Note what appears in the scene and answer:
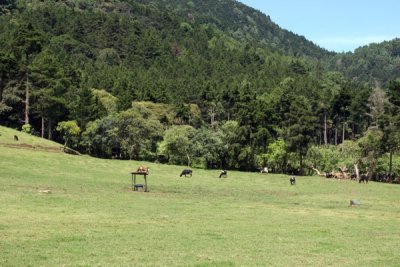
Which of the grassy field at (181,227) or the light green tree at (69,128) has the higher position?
the light green tree at (69,128)

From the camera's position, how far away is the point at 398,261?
1789 cm

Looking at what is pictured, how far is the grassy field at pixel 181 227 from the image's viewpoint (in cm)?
1731

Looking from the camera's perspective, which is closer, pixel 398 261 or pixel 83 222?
pixel 398 261

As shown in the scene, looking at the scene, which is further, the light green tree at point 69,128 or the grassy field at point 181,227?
the light green tree at point 69,128

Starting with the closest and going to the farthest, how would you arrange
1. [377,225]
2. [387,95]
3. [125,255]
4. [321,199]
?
[125,255] → [377,225] → [321,199] → [387,95]

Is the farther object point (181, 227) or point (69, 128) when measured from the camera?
point (69, 128)

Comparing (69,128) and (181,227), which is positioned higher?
(69,128)

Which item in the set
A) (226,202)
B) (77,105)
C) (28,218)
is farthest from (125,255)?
(77,105)

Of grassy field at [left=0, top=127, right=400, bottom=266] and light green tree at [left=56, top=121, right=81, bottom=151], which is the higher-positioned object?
light green tree at [left=56, top=121, right=81, bottom=151]

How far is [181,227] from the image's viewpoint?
24.2 m

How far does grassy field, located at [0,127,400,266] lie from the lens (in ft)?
56.8

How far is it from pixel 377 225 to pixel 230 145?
61887mm

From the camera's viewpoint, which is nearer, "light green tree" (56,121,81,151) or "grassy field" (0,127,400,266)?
"grassy field" (0,127,400,266)

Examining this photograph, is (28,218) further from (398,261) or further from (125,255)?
(398,261)
